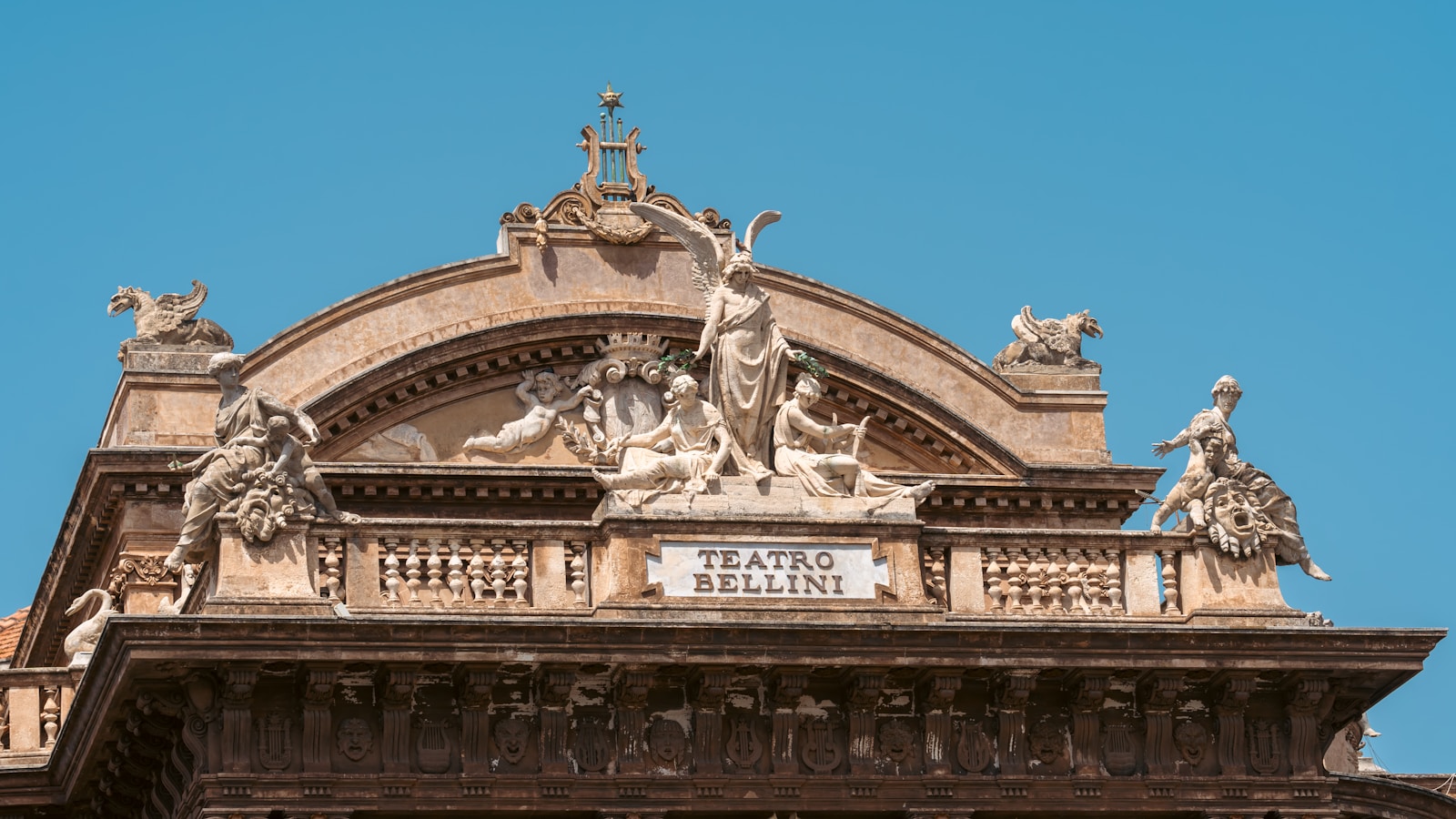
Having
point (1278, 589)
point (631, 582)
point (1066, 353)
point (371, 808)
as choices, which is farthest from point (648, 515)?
point (1066, 353)

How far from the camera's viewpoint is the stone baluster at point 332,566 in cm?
3231

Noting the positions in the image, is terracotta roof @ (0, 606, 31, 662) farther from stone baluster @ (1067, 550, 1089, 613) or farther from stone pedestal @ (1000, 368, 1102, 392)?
stone baluster @ (1067, 550, 1089, 613)

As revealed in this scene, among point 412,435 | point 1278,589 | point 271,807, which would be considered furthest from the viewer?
point 412,435

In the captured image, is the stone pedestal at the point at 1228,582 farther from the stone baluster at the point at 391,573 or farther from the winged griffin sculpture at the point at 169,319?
the winged griffin sculpture at the point at 169,319

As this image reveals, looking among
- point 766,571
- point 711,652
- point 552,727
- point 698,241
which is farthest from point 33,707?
point 698,241

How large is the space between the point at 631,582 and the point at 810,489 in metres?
2.01

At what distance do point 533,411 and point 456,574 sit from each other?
8010 millimetres

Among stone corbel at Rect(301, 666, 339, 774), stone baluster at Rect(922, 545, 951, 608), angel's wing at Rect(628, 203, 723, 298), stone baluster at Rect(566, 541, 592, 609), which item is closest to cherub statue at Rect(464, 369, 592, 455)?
angel's wing at Rect(628, 203, 723, 298)

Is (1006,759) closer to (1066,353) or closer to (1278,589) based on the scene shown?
(1278,589)

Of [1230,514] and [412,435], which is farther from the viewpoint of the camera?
[412,435]

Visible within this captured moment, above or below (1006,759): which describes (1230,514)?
above

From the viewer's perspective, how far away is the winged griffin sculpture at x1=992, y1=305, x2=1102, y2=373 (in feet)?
139

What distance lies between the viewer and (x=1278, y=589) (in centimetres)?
3406

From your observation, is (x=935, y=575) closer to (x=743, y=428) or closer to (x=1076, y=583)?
(x=1076, y=583)
